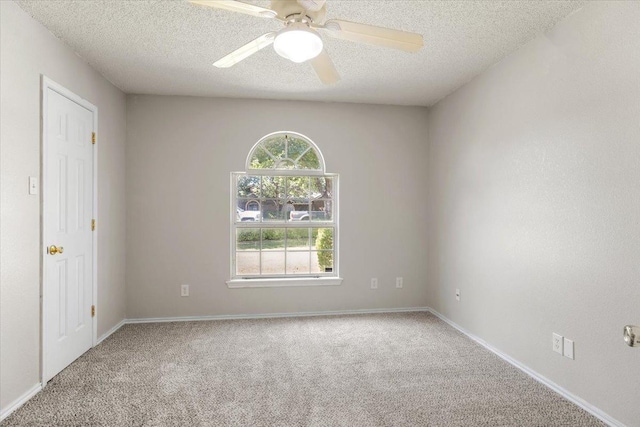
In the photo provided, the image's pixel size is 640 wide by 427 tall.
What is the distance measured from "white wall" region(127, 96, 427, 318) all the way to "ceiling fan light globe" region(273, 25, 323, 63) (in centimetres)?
257

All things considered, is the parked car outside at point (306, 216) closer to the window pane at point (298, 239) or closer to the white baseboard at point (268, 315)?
the window pane at point (298, 239)

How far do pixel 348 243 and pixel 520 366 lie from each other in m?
2.07

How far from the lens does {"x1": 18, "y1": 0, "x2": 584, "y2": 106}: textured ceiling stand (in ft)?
7.56

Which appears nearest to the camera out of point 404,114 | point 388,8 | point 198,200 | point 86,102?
point 388,8

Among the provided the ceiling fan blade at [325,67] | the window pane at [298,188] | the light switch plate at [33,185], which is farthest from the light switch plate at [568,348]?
the light switch plate at [33,185]

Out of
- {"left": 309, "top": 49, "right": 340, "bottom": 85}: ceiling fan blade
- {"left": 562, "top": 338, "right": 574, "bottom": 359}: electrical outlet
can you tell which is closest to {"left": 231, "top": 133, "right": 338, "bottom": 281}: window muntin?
{"left": 309, "top": 49, "right": 340, "bottom": 85}: ceiling fan blade

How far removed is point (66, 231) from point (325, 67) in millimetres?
2295

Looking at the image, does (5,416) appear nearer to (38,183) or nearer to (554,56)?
(38,183)

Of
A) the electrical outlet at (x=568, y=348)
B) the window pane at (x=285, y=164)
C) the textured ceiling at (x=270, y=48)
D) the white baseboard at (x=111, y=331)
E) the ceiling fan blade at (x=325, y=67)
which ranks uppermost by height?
the textured ceiling at (x=270, y=48)

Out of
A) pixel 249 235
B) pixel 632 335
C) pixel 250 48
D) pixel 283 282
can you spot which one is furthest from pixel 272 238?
pixel 632 335

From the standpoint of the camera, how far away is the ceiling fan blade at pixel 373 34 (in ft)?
5.40

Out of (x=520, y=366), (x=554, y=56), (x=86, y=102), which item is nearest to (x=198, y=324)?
(x=86, y=102)

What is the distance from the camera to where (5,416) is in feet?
6.99

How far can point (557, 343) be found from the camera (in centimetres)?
246
